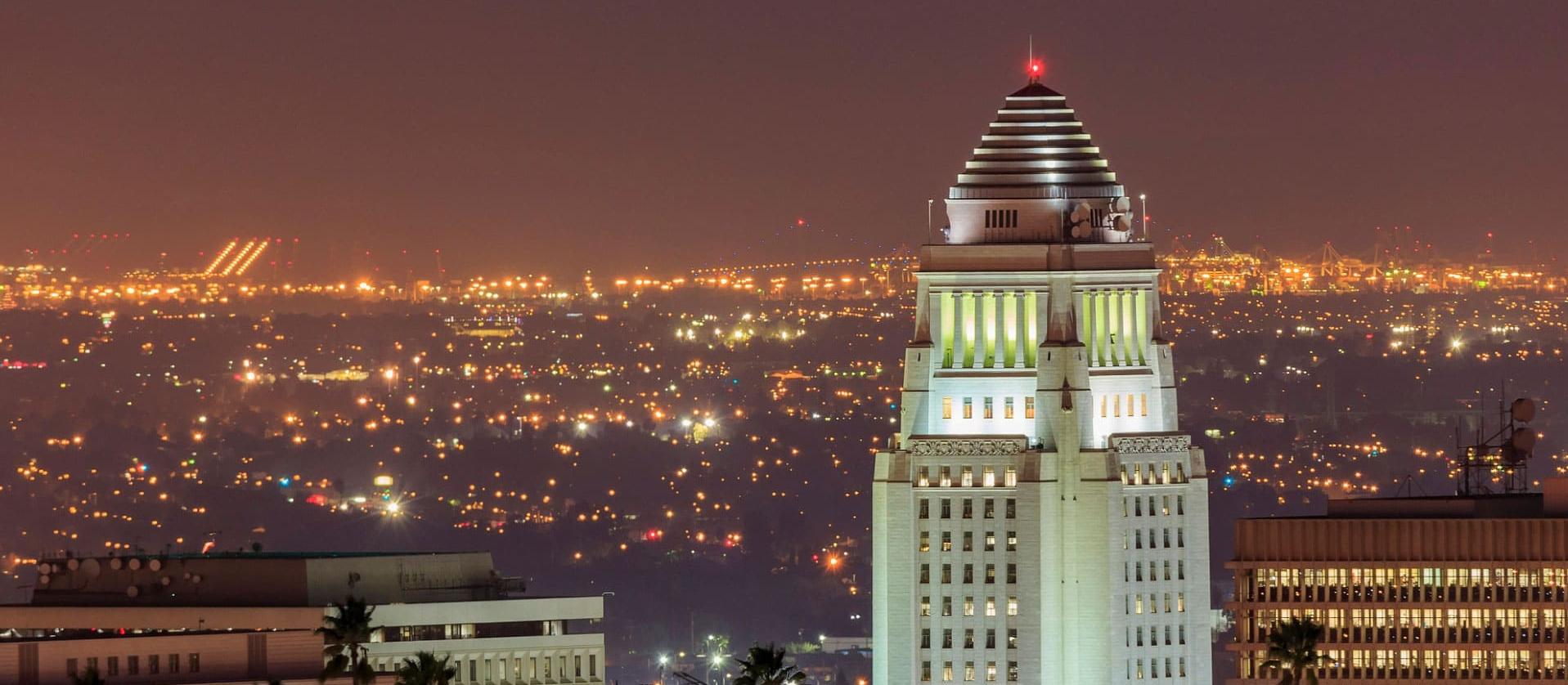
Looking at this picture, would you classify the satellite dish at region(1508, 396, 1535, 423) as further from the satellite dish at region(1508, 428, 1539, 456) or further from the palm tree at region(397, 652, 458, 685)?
the palm tree at region(397, 652, 458, 685)

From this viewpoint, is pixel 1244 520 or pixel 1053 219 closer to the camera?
pixel 1053 219

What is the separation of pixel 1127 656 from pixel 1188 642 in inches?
102

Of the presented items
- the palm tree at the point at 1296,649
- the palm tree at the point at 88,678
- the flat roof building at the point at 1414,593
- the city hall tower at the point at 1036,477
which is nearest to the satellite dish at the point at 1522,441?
the flat roof building at the point at 1414,593

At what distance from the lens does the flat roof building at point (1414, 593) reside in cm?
17712

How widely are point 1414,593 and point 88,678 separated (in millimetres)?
67303

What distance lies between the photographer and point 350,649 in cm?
13350

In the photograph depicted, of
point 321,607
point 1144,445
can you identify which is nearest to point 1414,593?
point 1144,445

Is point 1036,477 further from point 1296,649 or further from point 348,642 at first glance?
point 348,642

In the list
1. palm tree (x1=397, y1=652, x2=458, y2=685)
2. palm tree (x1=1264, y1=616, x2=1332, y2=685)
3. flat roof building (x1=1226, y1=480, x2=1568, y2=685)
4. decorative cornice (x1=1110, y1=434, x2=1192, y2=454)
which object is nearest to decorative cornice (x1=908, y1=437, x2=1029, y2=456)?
decorative cornice (x1=1110, y1=434, x2=1192, y2=454)

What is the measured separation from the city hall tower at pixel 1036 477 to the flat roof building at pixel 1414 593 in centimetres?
2660

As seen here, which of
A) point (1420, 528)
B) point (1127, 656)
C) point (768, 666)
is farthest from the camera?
point (1420, 528)

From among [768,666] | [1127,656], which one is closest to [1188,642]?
[1127,656]

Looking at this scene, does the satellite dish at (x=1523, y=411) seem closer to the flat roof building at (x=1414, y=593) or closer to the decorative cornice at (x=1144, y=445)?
the flat roof building at (x=1414, y=593)

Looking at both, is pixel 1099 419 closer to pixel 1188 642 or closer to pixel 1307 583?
pixel 1188 642
